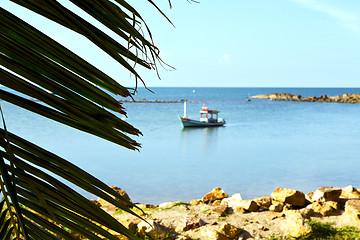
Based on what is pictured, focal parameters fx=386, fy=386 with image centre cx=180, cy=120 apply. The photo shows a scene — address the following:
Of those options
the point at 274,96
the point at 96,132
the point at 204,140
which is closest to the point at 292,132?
the point at 204,140

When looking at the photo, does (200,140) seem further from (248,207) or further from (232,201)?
(248,207)

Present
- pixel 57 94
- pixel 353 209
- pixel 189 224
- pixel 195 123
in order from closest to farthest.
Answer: pixel 57 94
pixel 189 224
pixel 353 209
pixel 195 123

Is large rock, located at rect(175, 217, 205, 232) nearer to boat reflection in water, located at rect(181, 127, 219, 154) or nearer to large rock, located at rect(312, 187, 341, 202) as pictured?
large rock, located at rect(312, 187, 341, 202)

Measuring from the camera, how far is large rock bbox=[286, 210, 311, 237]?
442cm

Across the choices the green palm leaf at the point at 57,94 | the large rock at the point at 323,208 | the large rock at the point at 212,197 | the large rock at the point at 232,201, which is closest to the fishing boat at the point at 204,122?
the large rock at the point at 212,197

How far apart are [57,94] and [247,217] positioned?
4.78 m

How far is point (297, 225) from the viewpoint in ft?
14.6

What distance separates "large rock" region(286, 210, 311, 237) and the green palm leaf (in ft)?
13.6

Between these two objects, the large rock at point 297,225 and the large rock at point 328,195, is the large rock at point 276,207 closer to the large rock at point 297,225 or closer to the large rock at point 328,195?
the large rock at point 297,225

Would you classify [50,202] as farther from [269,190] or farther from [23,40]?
[269,190]

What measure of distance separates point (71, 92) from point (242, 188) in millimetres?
9661

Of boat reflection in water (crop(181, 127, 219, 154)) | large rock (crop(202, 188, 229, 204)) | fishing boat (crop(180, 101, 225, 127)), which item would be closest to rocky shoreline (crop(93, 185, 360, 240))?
large rock (crop(202, 188, 229, 204))

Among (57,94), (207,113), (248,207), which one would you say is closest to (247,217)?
(248,207)

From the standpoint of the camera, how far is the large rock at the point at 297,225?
4.42 metres
